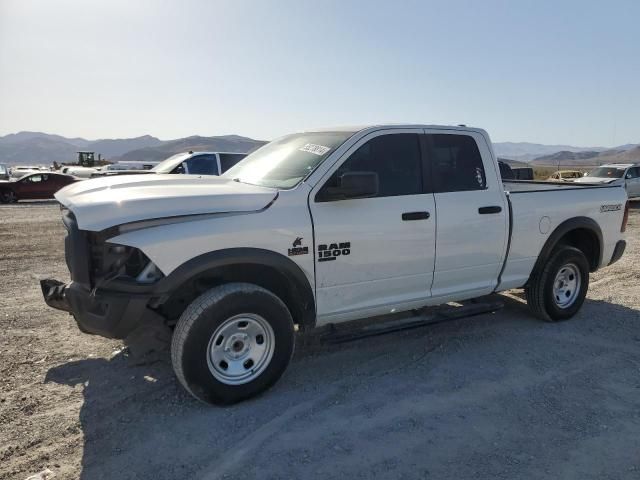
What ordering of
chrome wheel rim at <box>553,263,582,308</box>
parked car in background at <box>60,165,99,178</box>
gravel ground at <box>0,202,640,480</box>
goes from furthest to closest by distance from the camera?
parked car in background at <box>60,165,99,178</box> < chrome wheel rim at <box>553,263,582,308</box> < gravel ground at <box>0,202,640,480</box>

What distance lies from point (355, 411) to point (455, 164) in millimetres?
2375

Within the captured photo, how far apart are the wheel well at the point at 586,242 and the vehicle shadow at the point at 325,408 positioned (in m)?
1.01

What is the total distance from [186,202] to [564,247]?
4051mm

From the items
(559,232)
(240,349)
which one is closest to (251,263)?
(240,349)

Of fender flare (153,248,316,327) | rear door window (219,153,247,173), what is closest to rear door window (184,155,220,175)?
rear door window (219,153,247,173)

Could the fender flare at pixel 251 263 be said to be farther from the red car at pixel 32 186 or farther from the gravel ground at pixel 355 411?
the red car at pixel 32 186

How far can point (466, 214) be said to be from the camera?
440cm

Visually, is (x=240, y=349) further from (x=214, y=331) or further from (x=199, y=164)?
(x=199, y=164)

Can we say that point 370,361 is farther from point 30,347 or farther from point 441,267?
point 30,347

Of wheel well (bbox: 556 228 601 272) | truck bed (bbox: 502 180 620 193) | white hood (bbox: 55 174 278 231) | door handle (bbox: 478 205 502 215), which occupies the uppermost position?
white hood (bbox: 55 174 278 231)

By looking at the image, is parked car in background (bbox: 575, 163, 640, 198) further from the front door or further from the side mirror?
the side mirror

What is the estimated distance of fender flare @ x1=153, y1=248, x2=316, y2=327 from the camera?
322 cm

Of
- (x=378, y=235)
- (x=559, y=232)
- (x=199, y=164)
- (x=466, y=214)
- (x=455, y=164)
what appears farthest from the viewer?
(x=199, y=164)

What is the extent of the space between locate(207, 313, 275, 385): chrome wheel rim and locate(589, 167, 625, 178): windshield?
20671 millimetres
